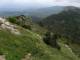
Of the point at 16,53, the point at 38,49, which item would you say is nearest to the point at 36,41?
the point at 38,49

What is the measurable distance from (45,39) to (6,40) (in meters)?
9.87

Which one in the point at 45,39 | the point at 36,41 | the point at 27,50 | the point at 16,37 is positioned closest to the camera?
the point at 27,50

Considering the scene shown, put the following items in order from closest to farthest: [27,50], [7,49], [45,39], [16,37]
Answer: [7,49] → [27,50] → [16,37] → [45,39]

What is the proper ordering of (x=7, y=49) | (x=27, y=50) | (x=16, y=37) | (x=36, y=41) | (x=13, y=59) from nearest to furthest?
(x=13, y=59)
(x=7, y=49)
(x=27, y=50)
(x=16, y=37)
(x=36, y=41)

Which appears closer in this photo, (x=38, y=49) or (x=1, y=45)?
(x=1, y=45)

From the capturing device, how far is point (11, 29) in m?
32.3

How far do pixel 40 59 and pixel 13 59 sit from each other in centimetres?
384

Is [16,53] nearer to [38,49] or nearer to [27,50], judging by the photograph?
[27,50]

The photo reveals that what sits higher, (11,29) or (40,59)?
(11,29)

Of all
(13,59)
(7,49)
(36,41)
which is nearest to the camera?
(13,59)

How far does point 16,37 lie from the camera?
29.0 m

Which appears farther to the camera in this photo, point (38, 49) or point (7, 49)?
point (38, 49)

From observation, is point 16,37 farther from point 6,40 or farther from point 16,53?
point 16,53

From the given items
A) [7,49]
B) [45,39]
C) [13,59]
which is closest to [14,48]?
[7,49]
